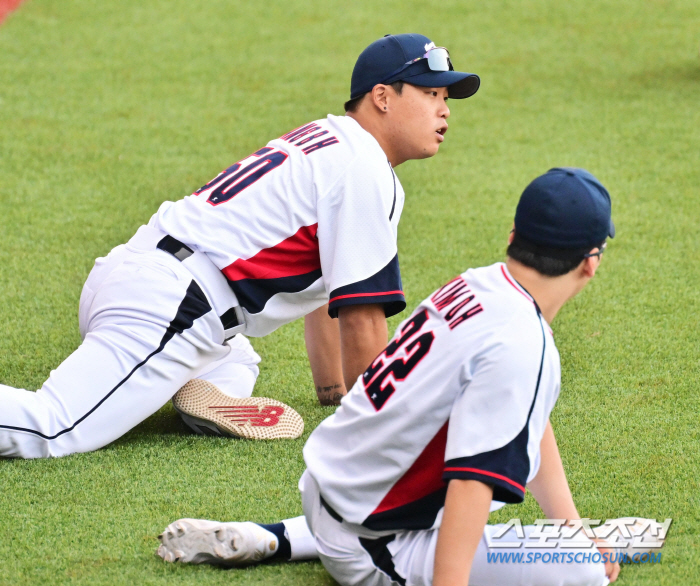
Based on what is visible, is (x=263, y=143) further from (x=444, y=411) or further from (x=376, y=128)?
(x=444, y=411)

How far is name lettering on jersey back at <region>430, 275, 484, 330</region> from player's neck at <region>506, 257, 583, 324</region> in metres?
0.10

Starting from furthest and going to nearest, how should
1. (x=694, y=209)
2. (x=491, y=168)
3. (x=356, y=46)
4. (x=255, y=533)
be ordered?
(x=356, y=46) → (x=491, y=168) → (x=694, y=209) → (x=255, y=533)

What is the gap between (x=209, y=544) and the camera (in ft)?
6.55

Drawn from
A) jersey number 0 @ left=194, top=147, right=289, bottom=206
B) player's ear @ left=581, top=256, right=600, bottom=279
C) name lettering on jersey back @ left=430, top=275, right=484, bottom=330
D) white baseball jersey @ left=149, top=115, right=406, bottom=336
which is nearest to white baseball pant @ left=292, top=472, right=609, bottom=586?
name lettering on jersey back @ left=430, top=275, right=484, bottom=330

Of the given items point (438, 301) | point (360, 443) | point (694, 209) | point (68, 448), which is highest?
point (438, 301)

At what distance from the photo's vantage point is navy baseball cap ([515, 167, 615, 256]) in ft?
5.35

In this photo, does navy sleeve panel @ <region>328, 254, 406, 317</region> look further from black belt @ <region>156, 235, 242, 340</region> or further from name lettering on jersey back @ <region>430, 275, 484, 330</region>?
name lettering on jersey back @ <region>430, 275, 484, 330</region>

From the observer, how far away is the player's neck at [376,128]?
2631mm

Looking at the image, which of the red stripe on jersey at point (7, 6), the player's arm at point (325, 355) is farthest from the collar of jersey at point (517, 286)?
the red stripe on jersey at point (7, 6)

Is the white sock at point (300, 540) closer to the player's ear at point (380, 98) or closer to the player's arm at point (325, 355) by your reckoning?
the player's arm at point (325, 355)

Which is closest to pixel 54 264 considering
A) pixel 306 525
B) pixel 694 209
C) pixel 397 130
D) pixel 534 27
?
pixel 397 130

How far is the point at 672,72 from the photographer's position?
284 inches

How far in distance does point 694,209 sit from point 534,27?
4.11 metres

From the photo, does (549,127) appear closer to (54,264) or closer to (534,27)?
(534,27)
